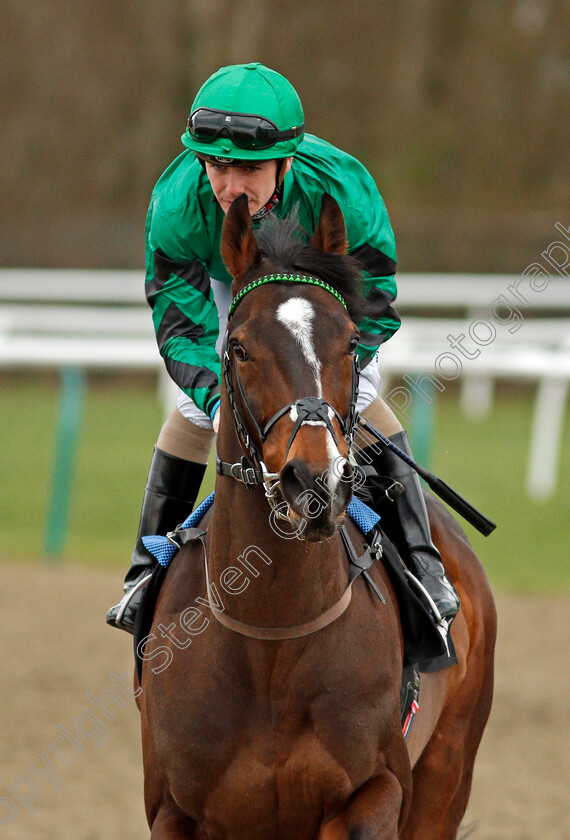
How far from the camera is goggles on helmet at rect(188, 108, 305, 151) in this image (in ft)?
11.1

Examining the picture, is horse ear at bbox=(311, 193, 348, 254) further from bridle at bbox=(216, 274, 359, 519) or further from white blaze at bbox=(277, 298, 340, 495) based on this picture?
white blaze at bbox=(277, 298, 340, 495)

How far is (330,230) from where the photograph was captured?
323 cm

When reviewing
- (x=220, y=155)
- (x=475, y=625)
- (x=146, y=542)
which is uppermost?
(x=220, y=155)

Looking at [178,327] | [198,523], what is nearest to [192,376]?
[178,327]

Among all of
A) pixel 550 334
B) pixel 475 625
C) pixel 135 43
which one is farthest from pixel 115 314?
pixel 135 43

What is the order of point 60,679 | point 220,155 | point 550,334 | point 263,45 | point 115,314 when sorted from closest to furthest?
point 220,155 → point 60,679 → point 550,334 → point 115,314 → point 263,45

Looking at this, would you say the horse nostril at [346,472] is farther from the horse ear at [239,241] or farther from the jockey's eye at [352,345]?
the horse ear at [239,241]

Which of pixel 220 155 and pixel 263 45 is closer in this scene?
pixel 220 155

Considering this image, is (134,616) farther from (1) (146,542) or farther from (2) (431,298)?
(2) (431,298)

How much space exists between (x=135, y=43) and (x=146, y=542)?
19564 millimetres

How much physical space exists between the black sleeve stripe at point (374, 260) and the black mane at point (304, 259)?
43 cm

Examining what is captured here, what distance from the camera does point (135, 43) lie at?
861 inches

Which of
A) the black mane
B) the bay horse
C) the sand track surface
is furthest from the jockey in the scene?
the sand track surface

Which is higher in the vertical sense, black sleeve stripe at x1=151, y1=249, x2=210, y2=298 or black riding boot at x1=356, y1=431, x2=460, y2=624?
black sleeve stripe at x1=151, y1=249, x2=210, y2=298
